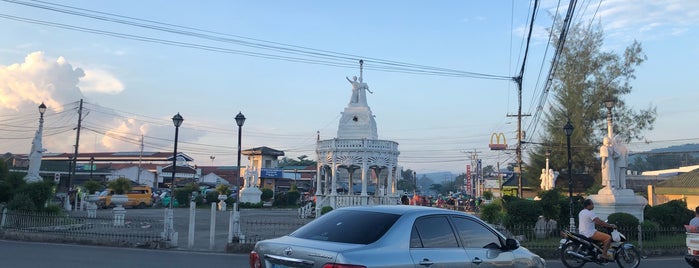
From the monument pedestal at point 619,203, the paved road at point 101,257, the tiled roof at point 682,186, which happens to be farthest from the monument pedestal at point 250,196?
the tiled roof at point 682,186

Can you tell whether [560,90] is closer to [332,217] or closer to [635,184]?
[635,184]

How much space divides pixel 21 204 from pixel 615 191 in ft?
74.3

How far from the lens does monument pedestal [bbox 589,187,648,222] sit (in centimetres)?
1934

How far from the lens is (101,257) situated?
495 inches

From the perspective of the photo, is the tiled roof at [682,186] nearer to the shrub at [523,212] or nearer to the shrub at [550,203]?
the shrub at [550,203]

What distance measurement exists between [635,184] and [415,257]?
63.0 m

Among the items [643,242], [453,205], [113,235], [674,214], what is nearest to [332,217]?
[113,235]

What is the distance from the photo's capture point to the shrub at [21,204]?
766 inches


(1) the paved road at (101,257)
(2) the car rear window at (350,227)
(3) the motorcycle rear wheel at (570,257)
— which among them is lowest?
(1) the paved road at (101,257)

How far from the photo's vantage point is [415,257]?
5.46 metres

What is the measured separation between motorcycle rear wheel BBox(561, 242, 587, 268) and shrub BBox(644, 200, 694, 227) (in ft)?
30.3

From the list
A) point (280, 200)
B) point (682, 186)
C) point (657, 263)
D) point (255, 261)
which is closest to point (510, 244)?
point (255, 261)

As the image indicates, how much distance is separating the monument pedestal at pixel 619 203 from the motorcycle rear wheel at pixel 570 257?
7.97 m

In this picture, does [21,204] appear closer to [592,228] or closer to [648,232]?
[592,228]
